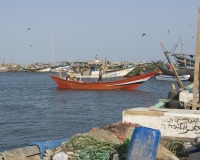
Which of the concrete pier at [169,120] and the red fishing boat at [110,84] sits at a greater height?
the concrete pier at [169,120]

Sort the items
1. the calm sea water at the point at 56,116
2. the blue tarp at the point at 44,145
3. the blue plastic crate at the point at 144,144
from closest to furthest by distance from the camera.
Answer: the blue plastic crate at the point at 144,144, the blue tarp at the point at 44,145, the calm sea water at the point at 56,116

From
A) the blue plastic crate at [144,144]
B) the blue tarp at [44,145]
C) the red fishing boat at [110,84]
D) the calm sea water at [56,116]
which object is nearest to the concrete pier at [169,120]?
the blue tarp at [44,145]

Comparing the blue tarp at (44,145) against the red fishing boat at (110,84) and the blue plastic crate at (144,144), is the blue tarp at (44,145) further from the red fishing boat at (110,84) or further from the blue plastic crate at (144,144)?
the red fishing boat at (110,84)

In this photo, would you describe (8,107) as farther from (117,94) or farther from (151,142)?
(151,142)

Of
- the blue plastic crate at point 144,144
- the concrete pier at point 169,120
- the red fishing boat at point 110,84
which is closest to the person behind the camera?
the blue plastic crate at point 144,144

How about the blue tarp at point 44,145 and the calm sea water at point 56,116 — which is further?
the calm sea water at point 56,116

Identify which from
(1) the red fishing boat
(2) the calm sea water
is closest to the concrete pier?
(2) the calm sea water

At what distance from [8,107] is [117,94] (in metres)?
10.2

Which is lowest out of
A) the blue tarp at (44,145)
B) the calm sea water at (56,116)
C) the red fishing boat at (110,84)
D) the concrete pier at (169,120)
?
the calm sea water at (56,116)

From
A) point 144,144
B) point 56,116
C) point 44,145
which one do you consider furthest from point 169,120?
point 56,116

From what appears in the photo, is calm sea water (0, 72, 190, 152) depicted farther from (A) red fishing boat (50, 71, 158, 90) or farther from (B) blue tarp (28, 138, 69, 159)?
(B) blue tarp (28, 138, 69, 159)

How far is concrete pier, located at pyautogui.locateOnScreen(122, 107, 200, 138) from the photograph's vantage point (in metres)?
6.85

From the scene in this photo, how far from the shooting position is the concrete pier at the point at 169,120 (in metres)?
6.85

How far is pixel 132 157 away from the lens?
5.01m
